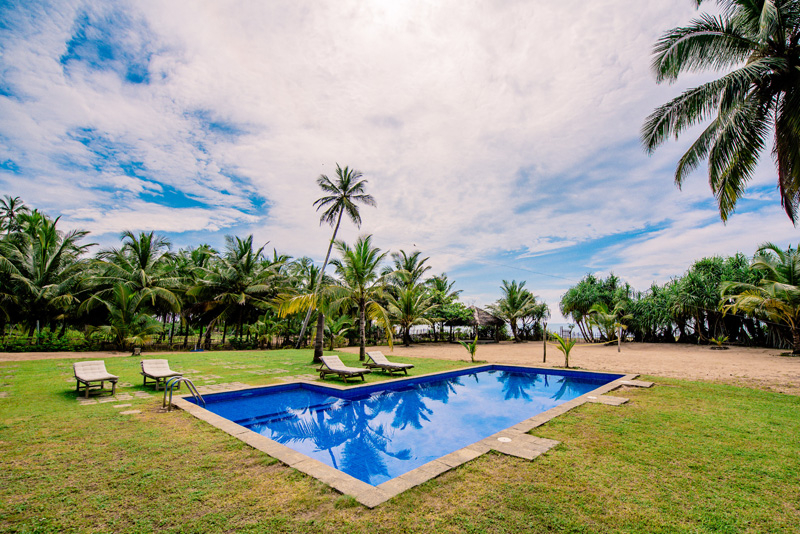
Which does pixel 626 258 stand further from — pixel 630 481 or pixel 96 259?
pixel 96 259

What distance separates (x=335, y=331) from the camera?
20.4 m

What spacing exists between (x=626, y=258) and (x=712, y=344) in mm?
9350

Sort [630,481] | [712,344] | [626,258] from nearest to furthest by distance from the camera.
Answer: [630,481]
[712,344]
[626,258]

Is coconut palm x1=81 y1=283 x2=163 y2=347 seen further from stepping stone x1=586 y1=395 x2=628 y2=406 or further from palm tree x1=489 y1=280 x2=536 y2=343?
palm tree x1=489 y1=280 x2=536 y2=343

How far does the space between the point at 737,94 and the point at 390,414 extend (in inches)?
403

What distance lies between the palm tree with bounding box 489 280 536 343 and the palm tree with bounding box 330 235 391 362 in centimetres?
1949

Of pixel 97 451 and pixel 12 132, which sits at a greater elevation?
pixel 12 132

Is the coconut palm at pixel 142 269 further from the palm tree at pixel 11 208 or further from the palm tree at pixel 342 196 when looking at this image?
the palm tree at pixel 11 208

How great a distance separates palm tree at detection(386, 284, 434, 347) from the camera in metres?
23.2

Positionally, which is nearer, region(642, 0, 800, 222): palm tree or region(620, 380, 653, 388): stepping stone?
region(642, 0, 800, 222): palm tree

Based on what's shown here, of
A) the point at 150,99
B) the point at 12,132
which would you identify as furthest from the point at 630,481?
the point at 12,132

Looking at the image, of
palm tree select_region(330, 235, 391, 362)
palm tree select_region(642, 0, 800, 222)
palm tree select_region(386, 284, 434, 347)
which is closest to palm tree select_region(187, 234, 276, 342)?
palm tree select_region(386, 284, 434, 347)

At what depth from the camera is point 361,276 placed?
42.2 feet

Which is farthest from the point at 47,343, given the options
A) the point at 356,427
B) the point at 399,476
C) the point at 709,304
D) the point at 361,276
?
the point at 709,304
